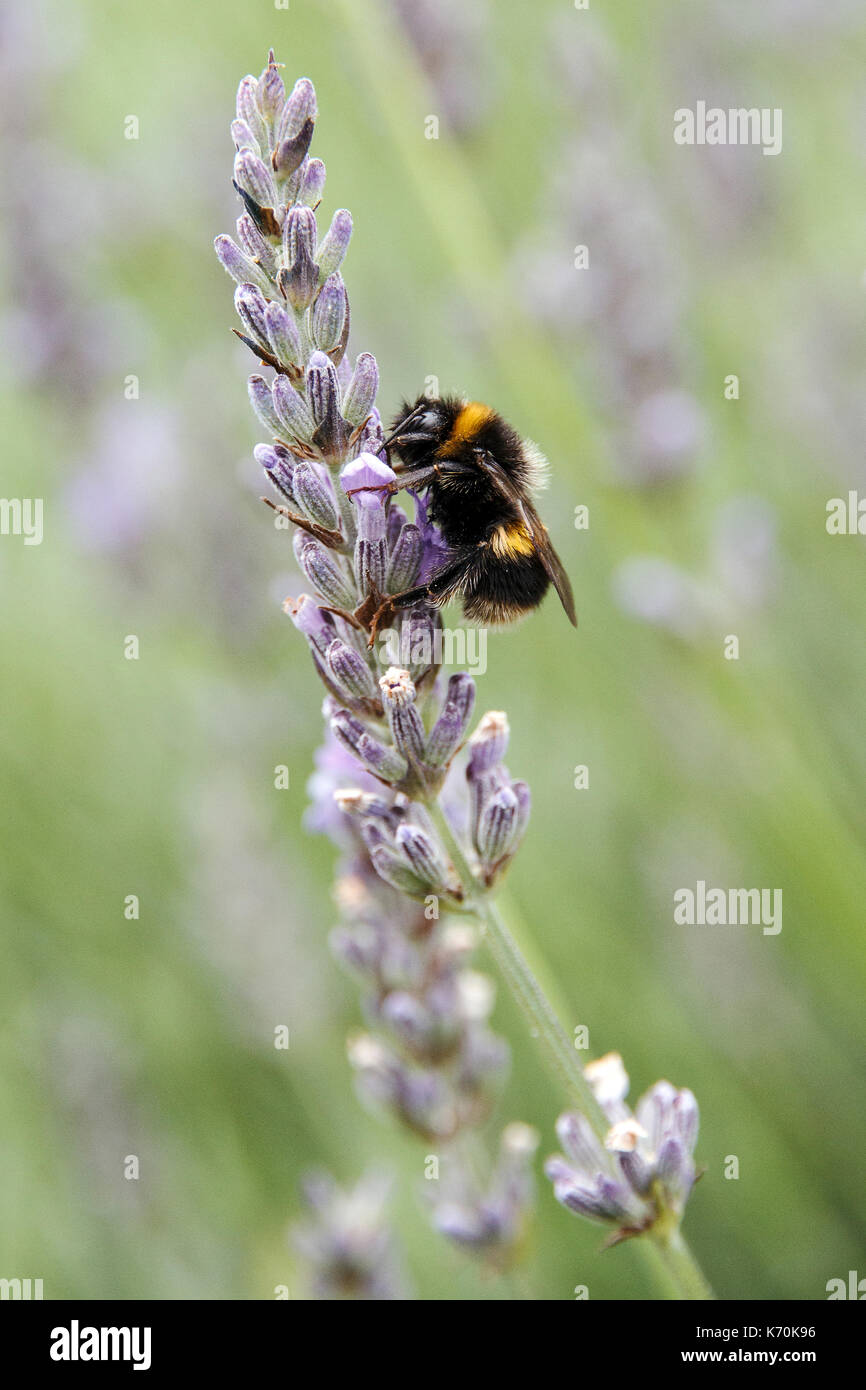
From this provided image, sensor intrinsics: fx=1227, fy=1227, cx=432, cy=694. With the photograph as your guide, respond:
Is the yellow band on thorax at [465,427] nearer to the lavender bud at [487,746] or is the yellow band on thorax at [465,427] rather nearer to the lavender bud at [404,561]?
the lavender bud at [404,561]

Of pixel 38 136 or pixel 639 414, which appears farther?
pixel 38 136

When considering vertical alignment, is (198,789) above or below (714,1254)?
above

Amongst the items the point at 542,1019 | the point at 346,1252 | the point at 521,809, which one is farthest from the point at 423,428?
the point at 346,1252

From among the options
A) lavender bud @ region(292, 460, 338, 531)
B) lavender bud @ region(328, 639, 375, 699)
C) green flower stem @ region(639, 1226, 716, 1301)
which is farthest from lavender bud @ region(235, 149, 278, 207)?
green flower stem @ region(639, 1226, 716, 1301)

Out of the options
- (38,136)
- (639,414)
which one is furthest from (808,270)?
(38,136)

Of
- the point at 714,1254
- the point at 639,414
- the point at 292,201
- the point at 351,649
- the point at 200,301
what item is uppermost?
the point at 200,301
